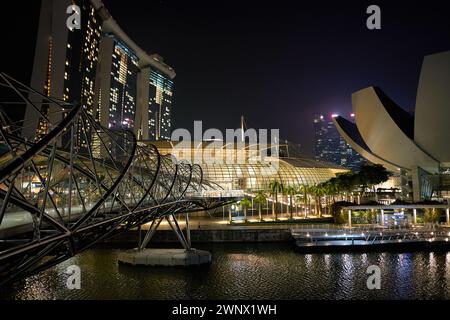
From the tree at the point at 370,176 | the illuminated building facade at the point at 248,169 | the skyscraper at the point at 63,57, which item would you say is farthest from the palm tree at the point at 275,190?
the skyscraper at the point at 63,57

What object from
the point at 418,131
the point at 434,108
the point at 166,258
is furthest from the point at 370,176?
the point at 166,258

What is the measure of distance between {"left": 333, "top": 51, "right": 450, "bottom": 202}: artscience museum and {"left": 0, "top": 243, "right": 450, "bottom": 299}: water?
2540cm

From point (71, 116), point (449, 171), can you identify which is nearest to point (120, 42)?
point (449, 171)

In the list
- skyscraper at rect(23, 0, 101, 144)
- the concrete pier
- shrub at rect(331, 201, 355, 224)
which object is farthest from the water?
skyscraper at rect(23, 0, 101, 144)

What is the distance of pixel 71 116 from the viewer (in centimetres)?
942

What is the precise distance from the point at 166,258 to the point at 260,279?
299 inches

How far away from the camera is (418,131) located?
173 feet

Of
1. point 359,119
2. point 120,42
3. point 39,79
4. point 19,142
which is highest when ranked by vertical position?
point 120,42

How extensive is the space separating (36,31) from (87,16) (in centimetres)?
3947

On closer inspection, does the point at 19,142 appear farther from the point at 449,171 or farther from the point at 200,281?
the point at 449,171

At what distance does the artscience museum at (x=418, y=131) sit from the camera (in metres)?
A: 47.2

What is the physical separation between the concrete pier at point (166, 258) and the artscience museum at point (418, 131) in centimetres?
3731

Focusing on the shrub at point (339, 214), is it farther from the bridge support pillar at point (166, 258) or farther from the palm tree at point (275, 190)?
the bridge support pillar at point (166, 258)

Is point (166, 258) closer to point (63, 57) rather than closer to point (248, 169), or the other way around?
point (248, 169)
